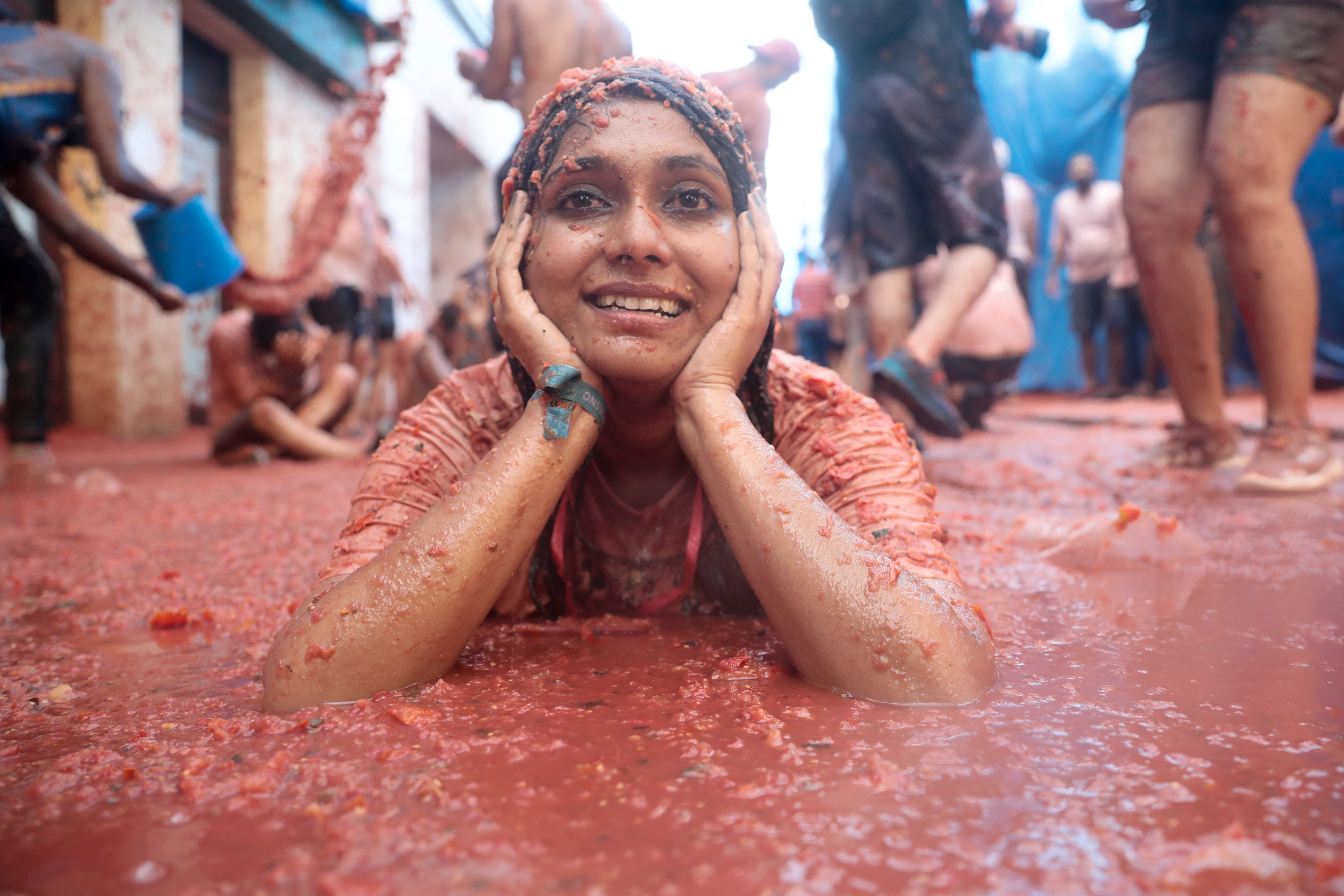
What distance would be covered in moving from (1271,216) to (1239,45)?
0.54 meters

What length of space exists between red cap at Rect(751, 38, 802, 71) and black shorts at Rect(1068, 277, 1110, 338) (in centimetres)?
799

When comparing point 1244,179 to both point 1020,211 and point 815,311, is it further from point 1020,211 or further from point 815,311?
point 815,311

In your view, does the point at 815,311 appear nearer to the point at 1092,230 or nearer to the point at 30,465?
the point at 1092,230

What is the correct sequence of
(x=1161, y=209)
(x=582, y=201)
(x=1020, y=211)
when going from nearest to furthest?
(x=582, y=201) → (x=1161, y=209) → (x=1020, y=211)

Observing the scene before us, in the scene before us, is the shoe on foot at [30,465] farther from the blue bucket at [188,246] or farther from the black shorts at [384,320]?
the black shorts at [384,320]

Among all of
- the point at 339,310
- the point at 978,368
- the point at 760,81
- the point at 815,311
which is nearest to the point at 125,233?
the point at 339,310

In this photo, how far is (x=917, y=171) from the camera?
376cm

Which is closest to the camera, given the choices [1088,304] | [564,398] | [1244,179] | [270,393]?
[564,398]

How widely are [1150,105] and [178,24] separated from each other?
740 centimetres

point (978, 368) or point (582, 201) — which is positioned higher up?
point (582, 201)

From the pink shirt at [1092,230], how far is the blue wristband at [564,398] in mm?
10383

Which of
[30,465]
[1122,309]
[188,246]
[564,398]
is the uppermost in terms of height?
[1122,309]

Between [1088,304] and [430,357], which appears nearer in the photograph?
[430,357]

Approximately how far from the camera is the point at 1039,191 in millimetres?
12586
